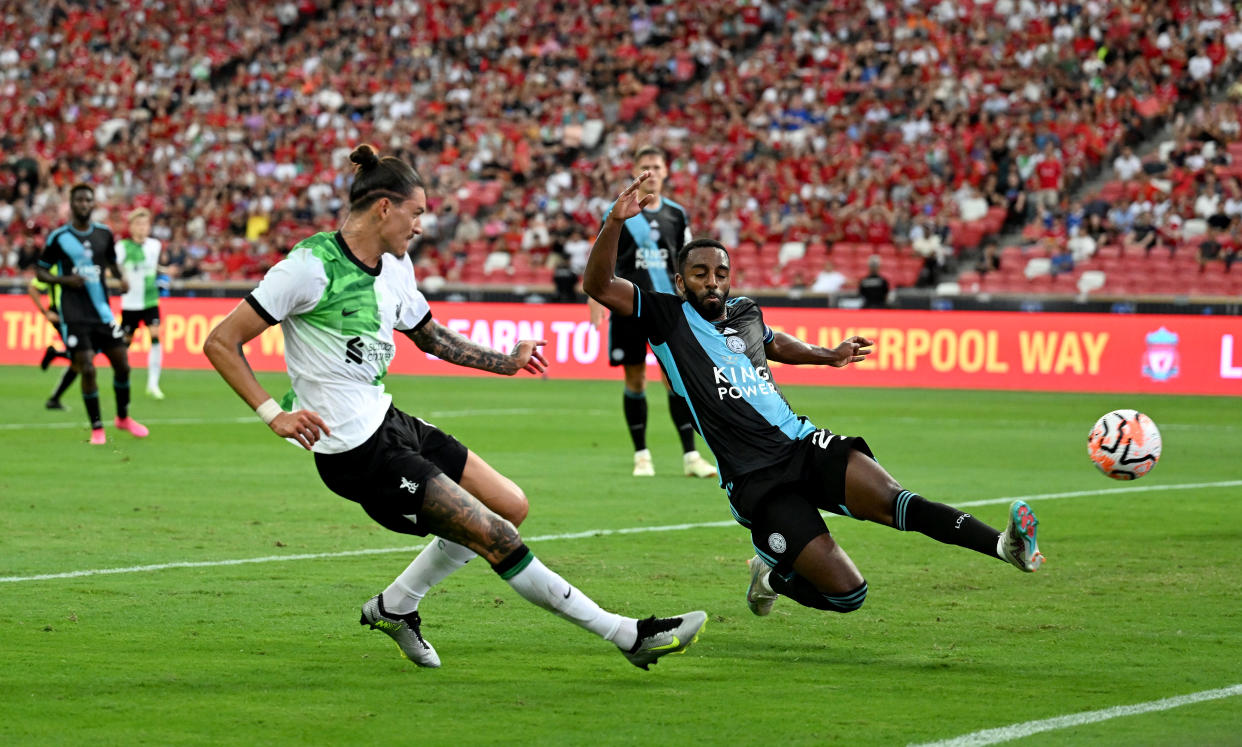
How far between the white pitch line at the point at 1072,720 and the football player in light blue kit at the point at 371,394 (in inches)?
48.7

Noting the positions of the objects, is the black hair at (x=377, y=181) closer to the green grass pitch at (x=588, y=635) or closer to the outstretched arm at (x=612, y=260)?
the outstretched arm at (x=612, y=260)

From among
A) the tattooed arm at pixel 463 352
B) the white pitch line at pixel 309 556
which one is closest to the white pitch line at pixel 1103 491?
the white pitch line at pixel 309 556

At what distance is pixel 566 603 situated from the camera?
19.8 feet

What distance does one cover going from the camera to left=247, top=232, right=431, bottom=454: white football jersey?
609 centimetres

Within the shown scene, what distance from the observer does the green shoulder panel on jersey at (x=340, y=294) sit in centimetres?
612

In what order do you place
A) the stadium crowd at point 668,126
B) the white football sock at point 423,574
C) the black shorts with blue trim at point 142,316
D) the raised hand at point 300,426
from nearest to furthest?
the raised hand at point 300,426, the white football sock at point 423,574, the black shorts with blue trim at point 142,316, the stadium crowd at point 668,126

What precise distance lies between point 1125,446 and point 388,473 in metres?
4.01


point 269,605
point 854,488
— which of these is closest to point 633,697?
point 854,488

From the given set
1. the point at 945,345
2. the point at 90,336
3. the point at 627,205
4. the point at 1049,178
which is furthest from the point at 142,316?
the point at 627,205

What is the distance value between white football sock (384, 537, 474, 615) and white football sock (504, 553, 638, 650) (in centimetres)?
51

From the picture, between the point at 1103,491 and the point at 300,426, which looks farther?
the point at 1103,491

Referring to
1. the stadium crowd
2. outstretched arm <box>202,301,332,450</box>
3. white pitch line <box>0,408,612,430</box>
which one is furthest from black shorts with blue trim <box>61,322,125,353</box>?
the stadium crowd

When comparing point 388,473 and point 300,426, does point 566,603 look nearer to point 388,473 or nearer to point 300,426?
point 388,473

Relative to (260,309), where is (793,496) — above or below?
below
